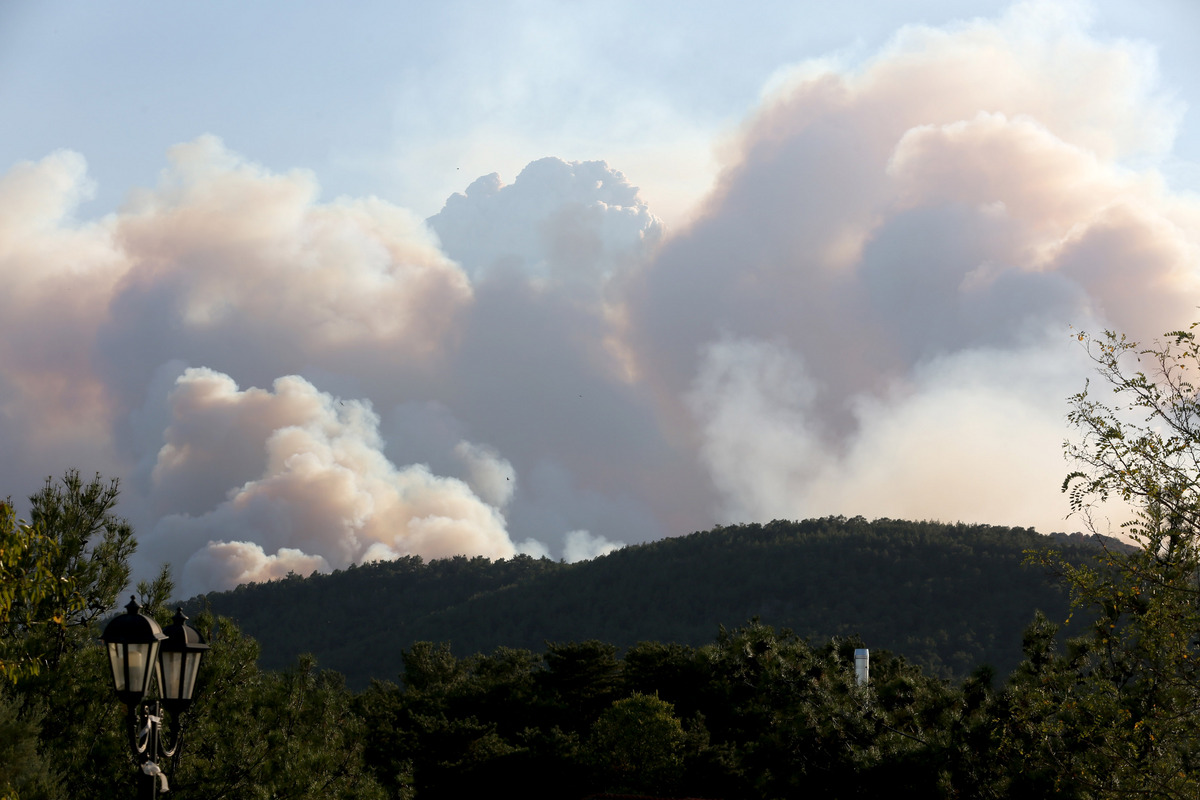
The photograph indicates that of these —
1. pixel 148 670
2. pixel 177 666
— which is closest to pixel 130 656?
pixel 148 670

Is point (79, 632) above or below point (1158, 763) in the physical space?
above

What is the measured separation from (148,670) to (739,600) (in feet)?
473

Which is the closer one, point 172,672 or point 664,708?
point 172,672

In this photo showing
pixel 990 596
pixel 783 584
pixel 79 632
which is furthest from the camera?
pixel 783 584

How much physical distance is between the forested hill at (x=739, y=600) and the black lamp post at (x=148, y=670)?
10431cm

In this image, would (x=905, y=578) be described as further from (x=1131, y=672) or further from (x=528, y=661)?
(x=1131, y=672)

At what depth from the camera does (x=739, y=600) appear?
148625mm

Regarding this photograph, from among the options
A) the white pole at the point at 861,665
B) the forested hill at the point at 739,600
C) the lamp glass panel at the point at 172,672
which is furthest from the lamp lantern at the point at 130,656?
the forested hill at the point at 739,600

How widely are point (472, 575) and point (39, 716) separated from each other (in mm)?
185348

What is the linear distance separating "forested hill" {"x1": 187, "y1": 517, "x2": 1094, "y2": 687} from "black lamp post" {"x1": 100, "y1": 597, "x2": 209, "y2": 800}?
10431cm

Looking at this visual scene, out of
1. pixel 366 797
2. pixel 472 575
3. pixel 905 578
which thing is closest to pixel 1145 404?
pixel 366 797

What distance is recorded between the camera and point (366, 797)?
2516cm

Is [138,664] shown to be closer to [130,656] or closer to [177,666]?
[130,656]

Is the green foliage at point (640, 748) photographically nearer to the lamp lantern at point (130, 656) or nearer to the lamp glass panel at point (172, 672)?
the lamp glass panel at point (172, 672)
